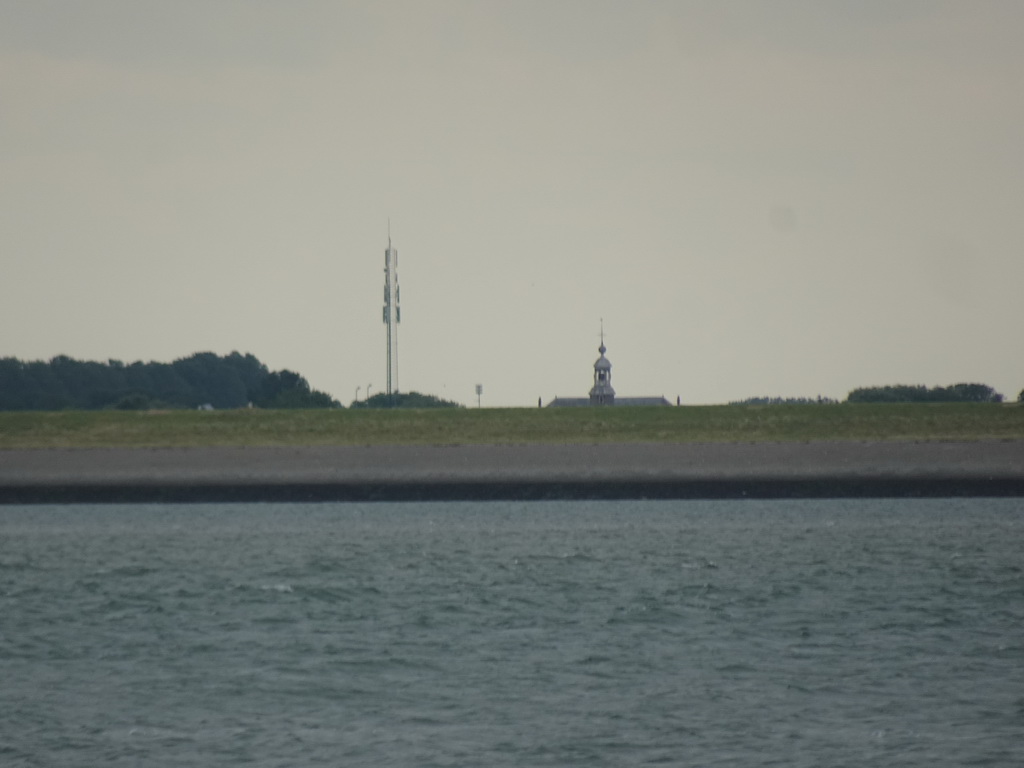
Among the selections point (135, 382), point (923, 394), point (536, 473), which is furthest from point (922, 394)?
point (135, 382)

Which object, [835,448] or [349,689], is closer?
[349,689]

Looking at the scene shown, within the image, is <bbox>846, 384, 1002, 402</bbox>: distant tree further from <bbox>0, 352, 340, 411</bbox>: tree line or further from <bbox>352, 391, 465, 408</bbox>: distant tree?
<bbox>0, 352, 340, 411</bbox>: tree line

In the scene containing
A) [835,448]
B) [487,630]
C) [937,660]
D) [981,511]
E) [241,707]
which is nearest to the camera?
[241,707]

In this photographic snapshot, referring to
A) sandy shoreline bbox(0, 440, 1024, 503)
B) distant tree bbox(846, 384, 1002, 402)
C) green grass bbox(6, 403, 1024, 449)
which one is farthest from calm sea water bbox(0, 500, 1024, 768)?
distant tree bbox(846, 384, 1002, 402)

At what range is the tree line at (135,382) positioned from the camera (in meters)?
145

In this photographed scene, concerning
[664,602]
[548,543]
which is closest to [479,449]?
[548,543]

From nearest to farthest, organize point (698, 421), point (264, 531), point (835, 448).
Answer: point (264, 531), point (835, 448), point (698, 421)

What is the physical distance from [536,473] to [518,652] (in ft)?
126

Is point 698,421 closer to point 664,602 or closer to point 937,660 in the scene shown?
point 664,602

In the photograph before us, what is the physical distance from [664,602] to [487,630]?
391 cm

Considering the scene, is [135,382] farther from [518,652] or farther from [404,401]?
[518,652]

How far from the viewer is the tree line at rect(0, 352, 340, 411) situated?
14525cm

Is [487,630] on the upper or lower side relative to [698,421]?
lower

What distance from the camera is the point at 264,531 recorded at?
3984cm
